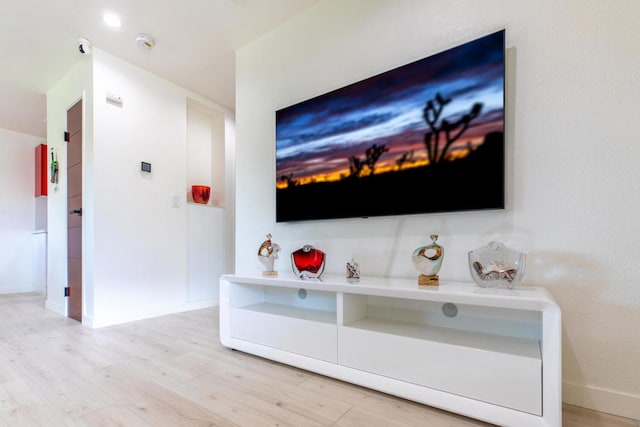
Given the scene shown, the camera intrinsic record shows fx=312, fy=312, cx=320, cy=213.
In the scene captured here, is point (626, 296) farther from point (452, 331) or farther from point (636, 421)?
point (452, 331)

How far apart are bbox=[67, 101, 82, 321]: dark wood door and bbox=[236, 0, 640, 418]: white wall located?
8.77 ft

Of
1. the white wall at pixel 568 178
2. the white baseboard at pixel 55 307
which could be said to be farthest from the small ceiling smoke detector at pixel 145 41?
the white baseboard at pixel 55 307

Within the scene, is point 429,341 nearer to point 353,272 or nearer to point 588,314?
point 353,272

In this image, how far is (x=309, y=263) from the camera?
1.83 meters

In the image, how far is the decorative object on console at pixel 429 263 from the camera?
1431 millimetres

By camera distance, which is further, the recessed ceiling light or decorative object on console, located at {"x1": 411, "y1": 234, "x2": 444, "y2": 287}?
the recessed ceiling light

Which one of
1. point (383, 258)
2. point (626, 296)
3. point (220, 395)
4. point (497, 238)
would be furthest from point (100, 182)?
point (626, 296)

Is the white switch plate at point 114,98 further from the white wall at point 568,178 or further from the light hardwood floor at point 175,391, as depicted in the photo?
the white wall at point 568,178

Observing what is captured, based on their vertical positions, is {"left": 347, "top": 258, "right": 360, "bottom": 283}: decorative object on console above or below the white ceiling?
below

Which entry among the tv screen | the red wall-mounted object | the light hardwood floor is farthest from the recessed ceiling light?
the red wall-mounted object

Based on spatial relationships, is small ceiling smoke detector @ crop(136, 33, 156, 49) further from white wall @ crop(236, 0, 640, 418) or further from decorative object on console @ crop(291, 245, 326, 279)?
decorative object on console @ crop(291, 245, 326, 279)

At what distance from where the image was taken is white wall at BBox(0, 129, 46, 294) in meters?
4.56

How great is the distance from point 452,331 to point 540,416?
0.44 m

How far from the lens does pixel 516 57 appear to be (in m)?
1.47
